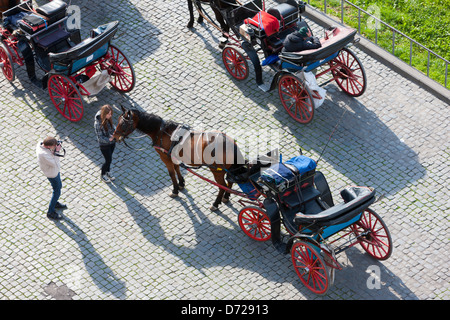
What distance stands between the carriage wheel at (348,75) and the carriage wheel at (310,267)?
417cm

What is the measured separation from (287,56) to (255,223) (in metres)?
3.22

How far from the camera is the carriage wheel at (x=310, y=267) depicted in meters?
10.9

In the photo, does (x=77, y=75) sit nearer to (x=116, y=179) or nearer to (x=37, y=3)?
(x=116, y=179)

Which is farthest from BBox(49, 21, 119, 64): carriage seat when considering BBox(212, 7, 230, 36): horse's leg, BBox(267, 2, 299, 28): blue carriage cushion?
BBox(267, 2, 299, 28): blue carriage cushion

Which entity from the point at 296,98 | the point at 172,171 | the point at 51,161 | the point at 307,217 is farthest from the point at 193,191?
the point at 307,217

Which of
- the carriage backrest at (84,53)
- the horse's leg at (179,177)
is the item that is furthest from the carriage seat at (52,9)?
the horse's leg at (179,177)

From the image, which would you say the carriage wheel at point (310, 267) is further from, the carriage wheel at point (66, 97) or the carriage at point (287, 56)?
the carriage wheel at point (66, 97)

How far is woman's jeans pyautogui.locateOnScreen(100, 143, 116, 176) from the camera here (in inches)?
512

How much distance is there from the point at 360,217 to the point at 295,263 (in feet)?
3.76

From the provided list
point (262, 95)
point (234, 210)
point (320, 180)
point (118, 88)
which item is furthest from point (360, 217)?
point (118, 88)

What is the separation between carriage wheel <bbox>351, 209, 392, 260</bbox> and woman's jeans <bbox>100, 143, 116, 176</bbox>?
420 cm

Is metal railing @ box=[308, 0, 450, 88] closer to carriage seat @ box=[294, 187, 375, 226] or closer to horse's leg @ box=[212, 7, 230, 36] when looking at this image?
horse's leg @ box=[212, 7, 230, 36]

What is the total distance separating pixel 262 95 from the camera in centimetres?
1473

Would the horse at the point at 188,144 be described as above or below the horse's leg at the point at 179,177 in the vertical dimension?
above
